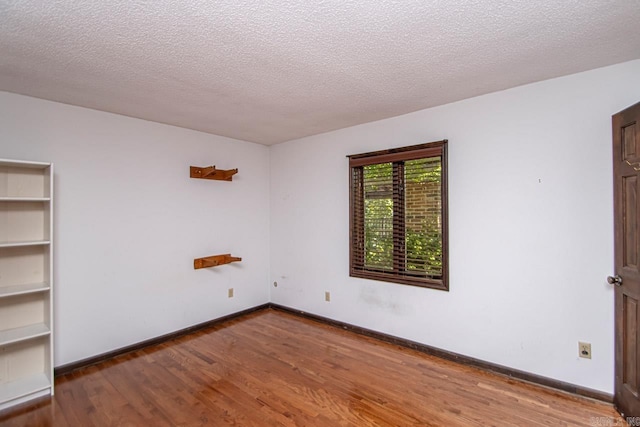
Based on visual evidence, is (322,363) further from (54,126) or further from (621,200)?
(54,126)

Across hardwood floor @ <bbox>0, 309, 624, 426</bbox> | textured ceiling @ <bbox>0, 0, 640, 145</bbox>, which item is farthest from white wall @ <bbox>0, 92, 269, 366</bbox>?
hardwood floor @ <bbox>0, 309, 624, 426</bbox>

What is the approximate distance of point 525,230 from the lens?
97.7 inches

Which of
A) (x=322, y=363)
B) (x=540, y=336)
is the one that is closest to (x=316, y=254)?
(x=322, y=363)

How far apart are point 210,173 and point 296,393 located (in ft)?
8.33

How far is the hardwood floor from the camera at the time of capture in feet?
6.71

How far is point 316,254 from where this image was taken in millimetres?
3961

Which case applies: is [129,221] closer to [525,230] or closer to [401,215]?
[401,215]

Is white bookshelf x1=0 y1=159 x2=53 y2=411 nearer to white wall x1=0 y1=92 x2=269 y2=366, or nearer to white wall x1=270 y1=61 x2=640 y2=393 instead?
white wall x1=0 y1=92 x2=269 y2=366

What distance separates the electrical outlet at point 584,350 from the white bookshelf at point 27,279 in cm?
404

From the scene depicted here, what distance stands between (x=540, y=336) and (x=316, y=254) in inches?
95.5

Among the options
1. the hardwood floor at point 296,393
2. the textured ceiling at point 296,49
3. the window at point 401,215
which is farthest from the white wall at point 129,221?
the window at point 401,215

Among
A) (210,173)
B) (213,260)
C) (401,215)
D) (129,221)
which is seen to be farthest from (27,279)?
(401,215)

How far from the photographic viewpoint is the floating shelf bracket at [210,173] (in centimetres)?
359

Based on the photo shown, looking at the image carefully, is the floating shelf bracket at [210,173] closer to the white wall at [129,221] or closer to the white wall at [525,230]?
the white wall at [129,221]
